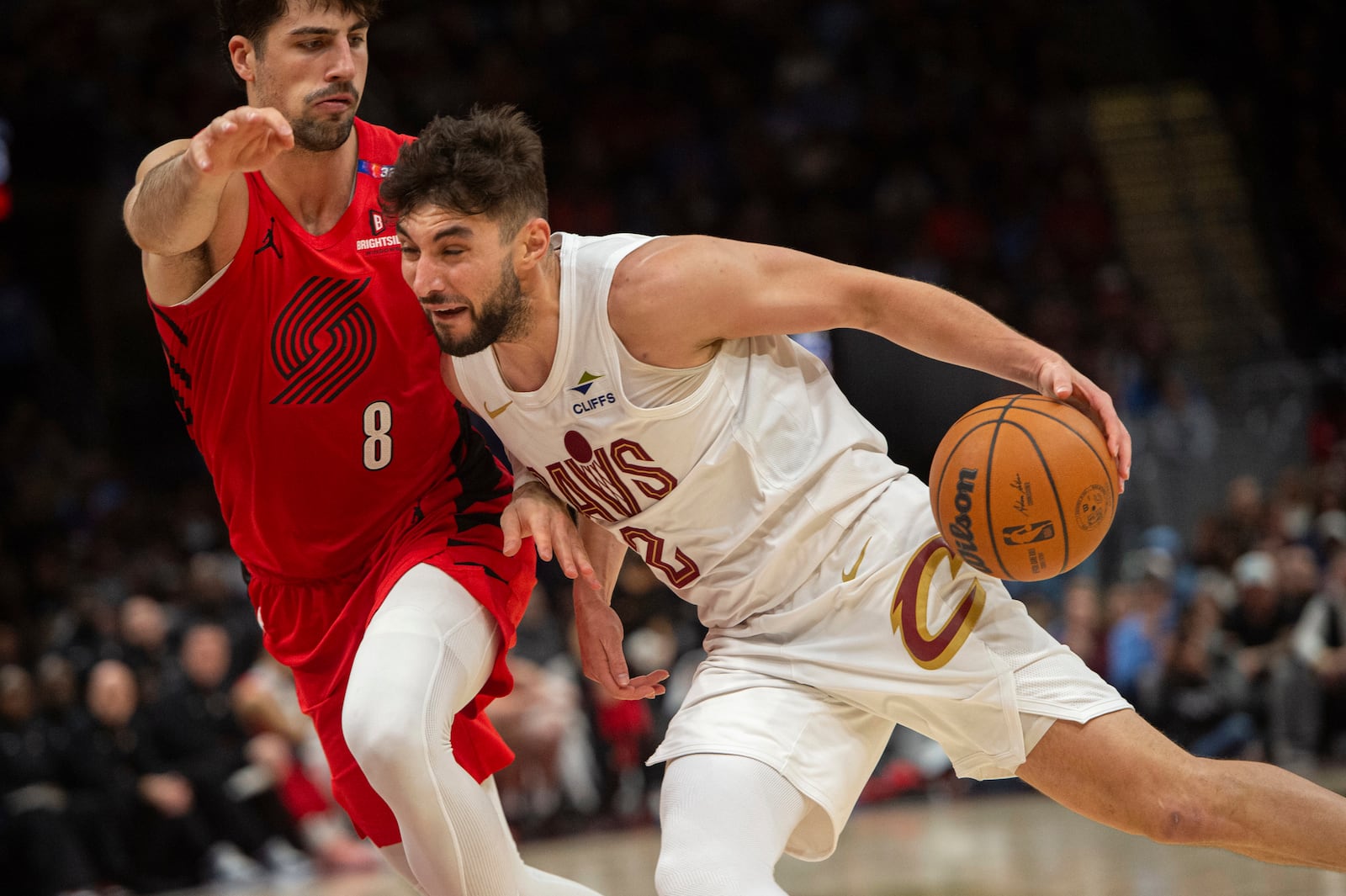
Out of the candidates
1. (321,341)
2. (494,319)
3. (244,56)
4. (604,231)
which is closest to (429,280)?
(494,319)

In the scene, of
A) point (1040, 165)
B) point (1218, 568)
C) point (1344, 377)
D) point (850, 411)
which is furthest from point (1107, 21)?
Result: point (850, 411)

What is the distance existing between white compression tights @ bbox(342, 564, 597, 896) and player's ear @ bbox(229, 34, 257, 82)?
1479mm

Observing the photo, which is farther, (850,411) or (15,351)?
(15,351)

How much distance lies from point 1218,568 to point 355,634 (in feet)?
34.5

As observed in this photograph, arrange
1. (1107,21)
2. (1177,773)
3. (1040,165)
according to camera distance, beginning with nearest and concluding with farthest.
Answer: (1177,773)
(1040,165)
(1107,21)

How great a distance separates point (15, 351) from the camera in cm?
1627

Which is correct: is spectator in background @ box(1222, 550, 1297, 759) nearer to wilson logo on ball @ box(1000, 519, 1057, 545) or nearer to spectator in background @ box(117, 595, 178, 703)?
spectator in background @ box(117, 595, 178, 703)

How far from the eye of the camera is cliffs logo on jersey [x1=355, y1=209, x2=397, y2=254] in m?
4.26

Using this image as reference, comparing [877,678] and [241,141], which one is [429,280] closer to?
[241,141]

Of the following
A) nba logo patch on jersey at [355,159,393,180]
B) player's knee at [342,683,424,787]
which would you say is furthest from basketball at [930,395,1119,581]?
nba logo patch on jersey at [355,159,393,180]

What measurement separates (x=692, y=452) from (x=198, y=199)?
1.44 metres

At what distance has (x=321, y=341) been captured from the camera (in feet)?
13.7

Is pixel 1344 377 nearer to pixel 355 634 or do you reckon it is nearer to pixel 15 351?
pixel 355 634

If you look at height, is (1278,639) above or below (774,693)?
below
